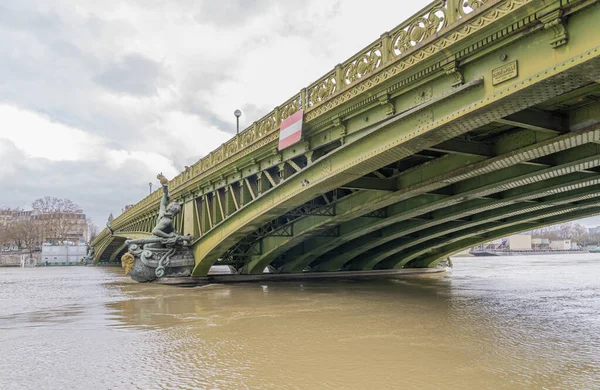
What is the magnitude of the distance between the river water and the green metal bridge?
12.1 ft

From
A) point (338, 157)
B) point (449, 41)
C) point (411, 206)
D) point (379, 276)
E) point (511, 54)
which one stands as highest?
point (449, 41)

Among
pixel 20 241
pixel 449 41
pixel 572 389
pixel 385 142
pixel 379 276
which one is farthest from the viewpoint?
pixel 20 241

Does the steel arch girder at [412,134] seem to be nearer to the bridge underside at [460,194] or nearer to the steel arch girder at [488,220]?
the bridge underside at [460,194]

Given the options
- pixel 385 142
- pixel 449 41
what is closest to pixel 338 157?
pixel 385 142

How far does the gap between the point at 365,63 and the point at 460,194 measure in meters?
6.05

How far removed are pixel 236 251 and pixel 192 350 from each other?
16.3m

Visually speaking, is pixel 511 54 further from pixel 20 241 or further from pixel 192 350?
pixel 20 241

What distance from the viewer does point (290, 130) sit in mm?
14062

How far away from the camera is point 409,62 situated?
954cm

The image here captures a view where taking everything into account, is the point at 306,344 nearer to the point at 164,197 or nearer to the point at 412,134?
the point at 412,134

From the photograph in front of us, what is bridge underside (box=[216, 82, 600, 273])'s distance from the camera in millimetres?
9492

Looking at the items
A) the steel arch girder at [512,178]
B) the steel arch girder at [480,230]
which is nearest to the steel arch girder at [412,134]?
the steel arch girder at [512,178]

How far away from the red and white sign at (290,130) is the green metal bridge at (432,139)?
0.30 meters

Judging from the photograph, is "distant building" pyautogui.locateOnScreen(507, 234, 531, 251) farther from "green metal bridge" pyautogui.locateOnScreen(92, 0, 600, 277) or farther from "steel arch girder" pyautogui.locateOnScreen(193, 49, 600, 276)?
"steel arch girder" pyautogui.locateOnScreen(193, 49, 600, 276)
